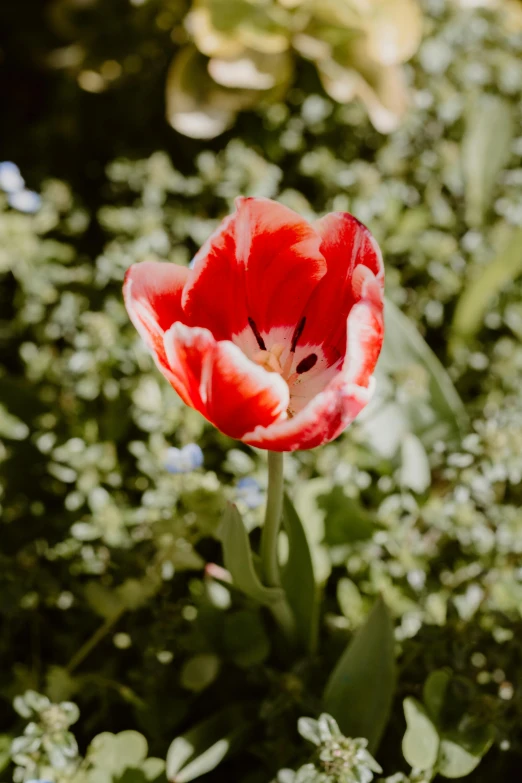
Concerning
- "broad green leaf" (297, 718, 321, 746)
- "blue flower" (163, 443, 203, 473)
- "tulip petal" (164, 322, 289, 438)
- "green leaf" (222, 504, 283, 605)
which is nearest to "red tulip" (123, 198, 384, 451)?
"tulip petal" (164, 322, 289, 438)

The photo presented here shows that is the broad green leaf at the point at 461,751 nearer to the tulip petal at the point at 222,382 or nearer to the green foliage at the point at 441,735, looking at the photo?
→ the green foliage at the point at 441,735

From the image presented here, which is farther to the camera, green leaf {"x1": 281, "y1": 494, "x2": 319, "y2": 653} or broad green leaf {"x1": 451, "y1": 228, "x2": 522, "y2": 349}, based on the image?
broad green leaf {"x1": 451, "y1": 228, "x2": 522, "y2": 349}

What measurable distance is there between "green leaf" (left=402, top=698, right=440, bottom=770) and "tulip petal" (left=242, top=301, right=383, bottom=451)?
45cm

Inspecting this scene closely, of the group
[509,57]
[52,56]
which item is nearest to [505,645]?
[509,57]

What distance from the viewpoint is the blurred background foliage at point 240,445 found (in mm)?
1006

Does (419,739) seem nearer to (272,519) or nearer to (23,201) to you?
(272,519)

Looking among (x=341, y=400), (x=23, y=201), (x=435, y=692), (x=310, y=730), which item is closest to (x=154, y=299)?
→ (x=341, y=400)

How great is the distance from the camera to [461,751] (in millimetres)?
877

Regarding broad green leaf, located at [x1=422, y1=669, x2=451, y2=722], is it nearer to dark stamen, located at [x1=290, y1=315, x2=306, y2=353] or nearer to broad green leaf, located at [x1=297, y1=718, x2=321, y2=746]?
broad green leaf, located at [x1=297, y1=718, x2=321, y2=746]

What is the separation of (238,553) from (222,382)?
248mm

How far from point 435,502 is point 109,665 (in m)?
0.57

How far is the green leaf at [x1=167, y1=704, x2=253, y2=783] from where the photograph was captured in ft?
2.93

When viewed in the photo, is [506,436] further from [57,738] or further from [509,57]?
[509,57]

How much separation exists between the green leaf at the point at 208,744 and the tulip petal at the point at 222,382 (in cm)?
49
